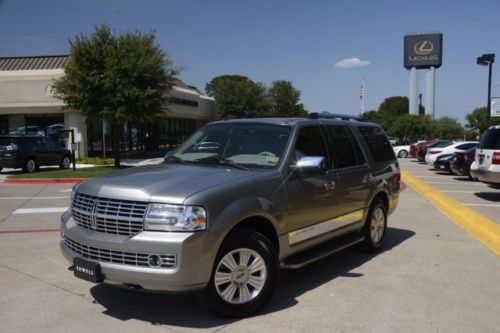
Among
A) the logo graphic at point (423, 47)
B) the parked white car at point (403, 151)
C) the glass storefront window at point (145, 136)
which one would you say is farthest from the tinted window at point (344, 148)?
the logo graphic at point (423, 47)

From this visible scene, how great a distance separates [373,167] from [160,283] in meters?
3.84

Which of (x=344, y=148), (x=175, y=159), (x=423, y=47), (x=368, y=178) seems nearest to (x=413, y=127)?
(x=423, y=47)

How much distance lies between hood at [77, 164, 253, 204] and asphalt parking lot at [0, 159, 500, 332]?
44.3 inches

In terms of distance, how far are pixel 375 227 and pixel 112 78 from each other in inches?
647

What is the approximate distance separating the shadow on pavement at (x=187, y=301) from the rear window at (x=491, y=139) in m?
7.49

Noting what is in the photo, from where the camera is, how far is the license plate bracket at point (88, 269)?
14.0 ft

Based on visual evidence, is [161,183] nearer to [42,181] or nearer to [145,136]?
[42,181]

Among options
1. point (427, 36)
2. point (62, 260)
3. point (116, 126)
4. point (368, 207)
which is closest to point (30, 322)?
point (62, 260)

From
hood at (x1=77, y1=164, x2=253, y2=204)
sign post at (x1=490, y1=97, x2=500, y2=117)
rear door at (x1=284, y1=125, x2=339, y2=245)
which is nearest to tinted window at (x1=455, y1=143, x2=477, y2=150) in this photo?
sign post at (x1=490, y1=97, x2=500, y2=117)

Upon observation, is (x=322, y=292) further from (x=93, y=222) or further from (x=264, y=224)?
(x=93, y=222)

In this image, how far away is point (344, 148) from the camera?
21.0 feet

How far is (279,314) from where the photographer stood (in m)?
4.69

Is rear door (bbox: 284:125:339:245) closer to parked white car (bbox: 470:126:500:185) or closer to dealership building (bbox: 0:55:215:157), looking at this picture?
parked white car (bbox: 470:126:500:185)

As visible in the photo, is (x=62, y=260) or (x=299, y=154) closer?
(x=299, y=154)
